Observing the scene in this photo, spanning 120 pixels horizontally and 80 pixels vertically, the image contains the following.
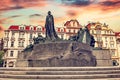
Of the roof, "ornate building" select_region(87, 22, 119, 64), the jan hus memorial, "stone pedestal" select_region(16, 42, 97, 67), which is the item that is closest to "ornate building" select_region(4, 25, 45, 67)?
the roof

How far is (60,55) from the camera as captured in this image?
1216 centimetres

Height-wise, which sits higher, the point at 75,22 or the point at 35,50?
the point at 75,22

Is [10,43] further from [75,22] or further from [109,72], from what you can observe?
[109,72]

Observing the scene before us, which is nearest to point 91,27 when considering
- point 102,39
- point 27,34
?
point 102,39

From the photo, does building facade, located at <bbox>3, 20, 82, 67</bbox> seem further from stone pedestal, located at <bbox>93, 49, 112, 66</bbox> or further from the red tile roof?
stone pedestal, located at <bbox>93, 49, 112, 66</bbox>

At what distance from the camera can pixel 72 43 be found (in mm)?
12625

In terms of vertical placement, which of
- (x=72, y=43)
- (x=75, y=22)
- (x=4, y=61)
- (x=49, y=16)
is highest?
(x=75, y=22)

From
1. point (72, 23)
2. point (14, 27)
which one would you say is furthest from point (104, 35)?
point (14, 27)

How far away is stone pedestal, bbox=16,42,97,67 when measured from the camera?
39.4ft

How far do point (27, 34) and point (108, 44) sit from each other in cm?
1951

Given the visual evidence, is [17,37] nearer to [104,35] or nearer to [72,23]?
[72,23]

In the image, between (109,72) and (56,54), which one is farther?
(56,54)

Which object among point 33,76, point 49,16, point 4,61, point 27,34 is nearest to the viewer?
point 33,76

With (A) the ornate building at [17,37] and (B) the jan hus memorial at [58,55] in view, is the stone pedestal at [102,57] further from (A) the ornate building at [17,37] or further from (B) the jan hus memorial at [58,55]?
(A) the ornate building at [17,37]
